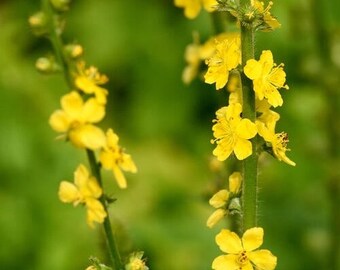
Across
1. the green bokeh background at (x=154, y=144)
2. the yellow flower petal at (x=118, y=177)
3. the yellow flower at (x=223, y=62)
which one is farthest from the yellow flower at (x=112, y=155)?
the green bokeh background at (x=154, y=144)

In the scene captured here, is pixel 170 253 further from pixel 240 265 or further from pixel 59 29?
pixel 240 265

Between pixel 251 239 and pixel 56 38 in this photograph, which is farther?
pixel 56 38

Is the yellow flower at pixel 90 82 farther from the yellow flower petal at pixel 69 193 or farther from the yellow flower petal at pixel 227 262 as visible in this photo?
Answer: the yellow flower petal at pixel 227 262

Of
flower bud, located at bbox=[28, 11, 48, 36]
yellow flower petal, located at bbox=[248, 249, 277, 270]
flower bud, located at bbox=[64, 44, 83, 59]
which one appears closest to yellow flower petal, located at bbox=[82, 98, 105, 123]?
flower bud, located at bbox=[64, 44, 83, 59]

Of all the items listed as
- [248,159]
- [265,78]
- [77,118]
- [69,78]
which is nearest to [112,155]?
[77,118]

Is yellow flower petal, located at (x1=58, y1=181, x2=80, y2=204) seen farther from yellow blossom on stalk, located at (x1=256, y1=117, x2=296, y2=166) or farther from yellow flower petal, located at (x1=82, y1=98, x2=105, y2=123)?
yellow blossom on stalk, located at (x1=256, y1=117, x2=296, y2=166)

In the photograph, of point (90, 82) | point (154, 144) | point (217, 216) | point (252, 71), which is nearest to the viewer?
point (252, 71)

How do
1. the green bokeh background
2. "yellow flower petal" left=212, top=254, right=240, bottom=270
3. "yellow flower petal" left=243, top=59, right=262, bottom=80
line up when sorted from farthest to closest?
the green bokeh background
"yellow flower petal" left=212, top=254, right=240, bottom=270
"yellow flower petal" left=243, top=59, right=262, bottom=80

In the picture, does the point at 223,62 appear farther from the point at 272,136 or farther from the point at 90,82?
the point at 90,82

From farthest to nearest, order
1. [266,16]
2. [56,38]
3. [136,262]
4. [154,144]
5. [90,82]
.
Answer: [154,144]
[56,38]
[90,82]
[136,262]
[266,16]
